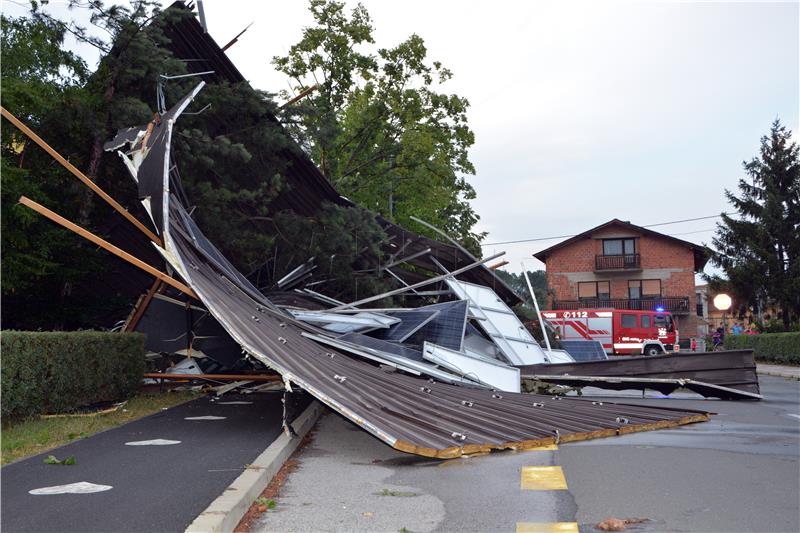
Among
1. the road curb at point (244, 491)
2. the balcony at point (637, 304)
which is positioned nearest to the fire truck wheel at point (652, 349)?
the balcony at point (637, 304)

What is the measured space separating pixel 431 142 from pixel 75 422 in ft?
80.3

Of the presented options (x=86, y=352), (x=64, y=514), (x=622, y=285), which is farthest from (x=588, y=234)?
(x=64, y=514)

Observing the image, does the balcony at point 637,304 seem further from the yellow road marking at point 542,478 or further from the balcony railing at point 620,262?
the yellow road marking at point 542,478

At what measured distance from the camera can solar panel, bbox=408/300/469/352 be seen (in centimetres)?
1528

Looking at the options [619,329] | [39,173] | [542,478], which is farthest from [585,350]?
[619,329]

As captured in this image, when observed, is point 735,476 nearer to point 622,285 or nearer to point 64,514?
point 64,514

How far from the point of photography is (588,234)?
6431 centimetres

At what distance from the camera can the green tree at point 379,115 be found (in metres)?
33.1

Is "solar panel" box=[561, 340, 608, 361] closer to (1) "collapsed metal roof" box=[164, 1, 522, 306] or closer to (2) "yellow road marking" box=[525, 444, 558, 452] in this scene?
(1) "collapsed metal roof" box=[164, 1, 522, 306]

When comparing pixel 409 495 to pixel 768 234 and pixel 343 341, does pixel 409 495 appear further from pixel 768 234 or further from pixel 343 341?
pixel 768 234

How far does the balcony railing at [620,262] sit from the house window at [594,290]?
184cm

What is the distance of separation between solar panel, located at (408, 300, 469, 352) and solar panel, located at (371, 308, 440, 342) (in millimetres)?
166

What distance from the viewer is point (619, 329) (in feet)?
143

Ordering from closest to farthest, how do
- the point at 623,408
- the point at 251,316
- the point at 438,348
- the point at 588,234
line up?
the point at 251,316
the point at 623,408
the point at 438,348
the point at 588,234
